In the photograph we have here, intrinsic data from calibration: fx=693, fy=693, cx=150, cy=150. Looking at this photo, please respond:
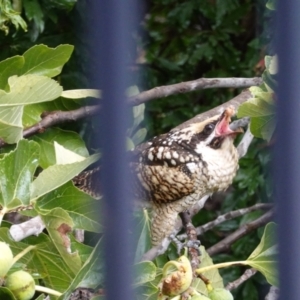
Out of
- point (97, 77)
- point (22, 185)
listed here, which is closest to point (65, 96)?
point (22, 185)

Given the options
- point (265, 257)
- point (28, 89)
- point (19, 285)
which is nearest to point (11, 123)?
point (28, 89)

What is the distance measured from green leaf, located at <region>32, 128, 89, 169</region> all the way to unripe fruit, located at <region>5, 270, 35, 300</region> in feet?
1.36

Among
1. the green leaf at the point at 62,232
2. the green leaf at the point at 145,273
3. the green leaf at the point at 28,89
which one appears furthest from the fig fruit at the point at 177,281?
the green leaf at the point at 28,89

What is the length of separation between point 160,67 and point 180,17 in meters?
0.17

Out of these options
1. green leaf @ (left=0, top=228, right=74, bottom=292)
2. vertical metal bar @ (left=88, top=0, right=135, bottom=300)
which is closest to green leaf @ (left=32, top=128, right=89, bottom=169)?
green leaf @ (left=0, top=228, right=74, bottom=292)

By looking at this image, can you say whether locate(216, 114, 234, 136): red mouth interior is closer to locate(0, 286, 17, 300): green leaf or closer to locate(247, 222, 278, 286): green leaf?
locate(247, 222, 278, 286): green leaf

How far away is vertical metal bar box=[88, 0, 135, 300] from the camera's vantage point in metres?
0.41

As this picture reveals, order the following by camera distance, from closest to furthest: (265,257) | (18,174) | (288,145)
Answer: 1. (288,145)
2. (18,174)
3. (265,257)

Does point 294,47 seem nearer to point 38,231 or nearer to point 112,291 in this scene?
point 112,291

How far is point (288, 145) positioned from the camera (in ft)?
1.42

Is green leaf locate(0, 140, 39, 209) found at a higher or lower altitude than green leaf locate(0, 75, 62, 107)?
Result: lower

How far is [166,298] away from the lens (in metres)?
0.90

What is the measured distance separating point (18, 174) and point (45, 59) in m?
0.36

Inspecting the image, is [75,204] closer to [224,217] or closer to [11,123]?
[11,123]
